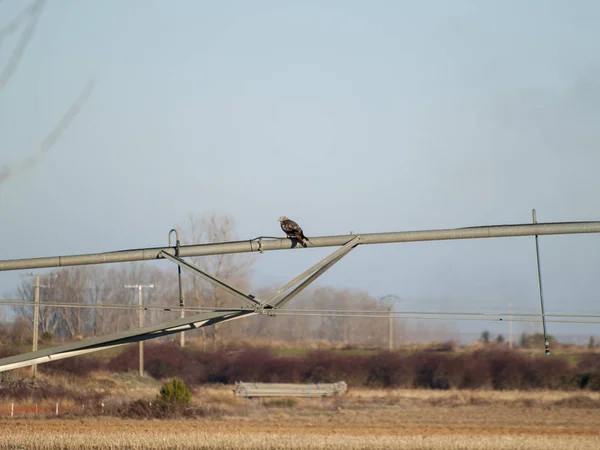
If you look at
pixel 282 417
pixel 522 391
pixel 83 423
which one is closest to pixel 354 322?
pixel 522 391

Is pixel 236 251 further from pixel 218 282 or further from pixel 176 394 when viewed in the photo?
pixel 176 394

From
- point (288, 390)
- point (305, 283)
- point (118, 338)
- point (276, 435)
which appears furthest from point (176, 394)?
point (305, 283)

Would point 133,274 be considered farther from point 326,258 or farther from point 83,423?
point 326,258

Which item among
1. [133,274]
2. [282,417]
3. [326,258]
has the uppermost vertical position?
[133,274]

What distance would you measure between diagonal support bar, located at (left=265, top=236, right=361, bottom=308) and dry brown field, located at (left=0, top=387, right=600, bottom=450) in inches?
490

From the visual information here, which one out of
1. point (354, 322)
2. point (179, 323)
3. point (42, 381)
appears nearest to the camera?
point (179, 323)

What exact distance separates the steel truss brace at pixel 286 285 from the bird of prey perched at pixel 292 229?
0.42 meters

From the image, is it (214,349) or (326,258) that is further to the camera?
(214,349)

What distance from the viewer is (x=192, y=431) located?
27859 millimetres

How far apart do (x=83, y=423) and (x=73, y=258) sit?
19.0 m

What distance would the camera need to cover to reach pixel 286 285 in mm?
12125

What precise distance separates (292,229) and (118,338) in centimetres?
290

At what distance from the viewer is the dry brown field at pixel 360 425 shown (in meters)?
24.5

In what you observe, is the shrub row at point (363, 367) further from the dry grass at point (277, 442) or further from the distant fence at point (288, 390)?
the dry grass at point (277, 442)
